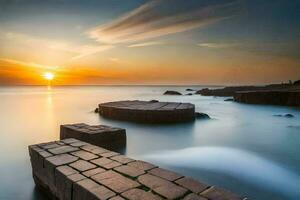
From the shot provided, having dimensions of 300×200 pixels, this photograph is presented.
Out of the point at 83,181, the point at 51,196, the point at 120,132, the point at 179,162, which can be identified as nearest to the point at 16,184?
the point at 51,196

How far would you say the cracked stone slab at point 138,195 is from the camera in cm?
249

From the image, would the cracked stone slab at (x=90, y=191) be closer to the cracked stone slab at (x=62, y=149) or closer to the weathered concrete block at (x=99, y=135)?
the cracked stone slab at (x=62, y=149)

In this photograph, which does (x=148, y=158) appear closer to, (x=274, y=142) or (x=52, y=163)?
(x=52, y=163)

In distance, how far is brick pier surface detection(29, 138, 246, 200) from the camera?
2574 mm

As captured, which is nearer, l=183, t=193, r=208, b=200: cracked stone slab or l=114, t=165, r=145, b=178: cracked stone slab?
l=183, t=193, r=208, b=200: cracked stone slab

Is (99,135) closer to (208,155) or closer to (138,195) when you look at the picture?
(208,155)

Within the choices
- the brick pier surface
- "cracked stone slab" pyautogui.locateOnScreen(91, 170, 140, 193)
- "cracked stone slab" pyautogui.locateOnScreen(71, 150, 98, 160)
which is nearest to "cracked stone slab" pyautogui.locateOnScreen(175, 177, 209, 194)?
the brick pier surface

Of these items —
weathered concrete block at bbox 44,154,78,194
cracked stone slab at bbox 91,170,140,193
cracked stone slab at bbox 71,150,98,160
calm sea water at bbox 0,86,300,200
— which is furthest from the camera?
calm sea water at bbox 0,86,300,200

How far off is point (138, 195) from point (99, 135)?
3762 mm

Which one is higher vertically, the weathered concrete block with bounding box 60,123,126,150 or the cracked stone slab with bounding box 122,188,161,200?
the cracked stone slab with bounding box 122,188,161,200

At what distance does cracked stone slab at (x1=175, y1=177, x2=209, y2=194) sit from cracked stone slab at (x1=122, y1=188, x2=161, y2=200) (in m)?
0.41

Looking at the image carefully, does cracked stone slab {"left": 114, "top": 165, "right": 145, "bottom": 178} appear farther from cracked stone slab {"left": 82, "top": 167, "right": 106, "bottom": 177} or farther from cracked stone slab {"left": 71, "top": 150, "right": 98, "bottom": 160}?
cracked stone slab {"left": 71, "top": 150, "right": 98, "bottom": 160}

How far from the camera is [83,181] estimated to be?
289cm

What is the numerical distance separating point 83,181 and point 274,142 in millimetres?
7474
